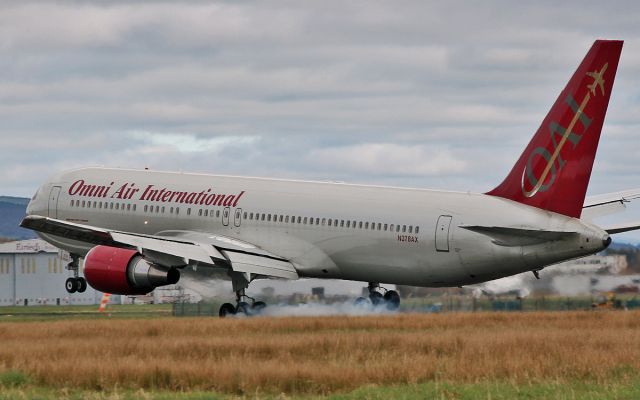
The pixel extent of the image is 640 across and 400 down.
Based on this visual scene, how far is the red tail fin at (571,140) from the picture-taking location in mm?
45031

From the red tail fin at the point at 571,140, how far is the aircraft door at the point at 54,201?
21720 millimetres

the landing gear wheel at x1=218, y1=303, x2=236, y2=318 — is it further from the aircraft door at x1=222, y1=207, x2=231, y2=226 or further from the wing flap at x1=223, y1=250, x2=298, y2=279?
the aircraft door at x1=222, y1=207, x2=231, y2=226

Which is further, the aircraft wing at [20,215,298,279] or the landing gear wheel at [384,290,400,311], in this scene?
the landing gear wheel at [384,290,400,311]

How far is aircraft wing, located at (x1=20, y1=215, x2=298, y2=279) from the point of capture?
4956cm

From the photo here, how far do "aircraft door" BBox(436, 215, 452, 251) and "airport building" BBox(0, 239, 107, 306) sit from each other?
94.4 m

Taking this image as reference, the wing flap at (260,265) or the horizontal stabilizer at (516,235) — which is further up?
the horizontal stabilizer at (516,235)

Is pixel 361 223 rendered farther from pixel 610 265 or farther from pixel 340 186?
pixel 610 265

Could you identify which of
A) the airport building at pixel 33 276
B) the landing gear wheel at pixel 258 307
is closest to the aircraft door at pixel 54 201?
the landing gear wheel at pixel 258 307

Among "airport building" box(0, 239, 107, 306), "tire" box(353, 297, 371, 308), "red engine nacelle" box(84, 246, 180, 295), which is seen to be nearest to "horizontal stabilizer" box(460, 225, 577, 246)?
"tire" box(353, 297, 371, 308)

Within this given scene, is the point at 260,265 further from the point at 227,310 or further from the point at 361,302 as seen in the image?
the point at 361,302

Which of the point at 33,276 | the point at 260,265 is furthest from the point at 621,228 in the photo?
the point at 33,276

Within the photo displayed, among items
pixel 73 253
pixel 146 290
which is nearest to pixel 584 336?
pixel 146 290

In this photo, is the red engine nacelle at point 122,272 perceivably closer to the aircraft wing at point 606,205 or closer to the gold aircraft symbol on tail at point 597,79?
the gold aircraft symbol on tail at point 597,79

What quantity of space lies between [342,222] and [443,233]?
4.70 metres
